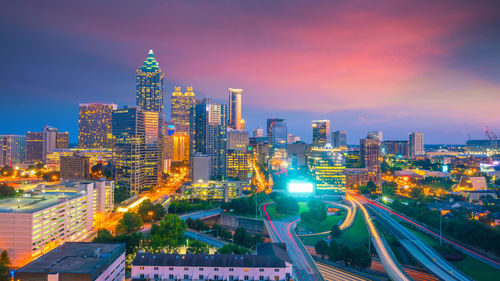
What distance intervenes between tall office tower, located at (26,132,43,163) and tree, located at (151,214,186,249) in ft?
486

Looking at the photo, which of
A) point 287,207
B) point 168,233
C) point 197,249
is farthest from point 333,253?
point 287,207

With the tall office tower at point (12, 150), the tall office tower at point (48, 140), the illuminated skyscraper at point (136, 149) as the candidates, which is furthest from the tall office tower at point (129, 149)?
the tall office tower at point (12, 150)

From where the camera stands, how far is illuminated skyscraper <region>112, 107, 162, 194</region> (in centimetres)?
9338

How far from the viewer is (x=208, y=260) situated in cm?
3309

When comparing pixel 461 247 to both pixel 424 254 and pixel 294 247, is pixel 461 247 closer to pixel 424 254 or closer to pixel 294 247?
pixel 424 254

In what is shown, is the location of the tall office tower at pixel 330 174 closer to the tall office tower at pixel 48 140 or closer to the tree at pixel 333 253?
the tree at pixel 333 253

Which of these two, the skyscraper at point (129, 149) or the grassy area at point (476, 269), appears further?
the skyscraper at point (129, 149)

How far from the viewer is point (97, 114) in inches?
7180

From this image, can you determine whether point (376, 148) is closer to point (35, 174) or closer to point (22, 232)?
point (22, 232)

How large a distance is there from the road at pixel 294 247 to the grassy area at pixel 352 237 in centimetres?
327

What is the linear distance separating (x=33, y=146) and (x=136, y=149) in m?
104

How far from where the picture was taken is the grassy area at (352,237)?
53.5 m

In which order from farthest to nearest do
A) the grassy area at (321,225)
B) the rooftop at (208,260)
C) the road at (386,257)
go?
1. the grassy area at (321,225)
2. the road at (386,257)
3. the rooftop at (208,260)

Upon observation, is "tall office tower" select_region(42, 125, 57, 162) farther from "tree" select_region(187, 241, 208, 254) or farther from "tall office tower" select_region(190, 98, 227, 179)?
"tree" select_region(187, 241, 208, 254)
